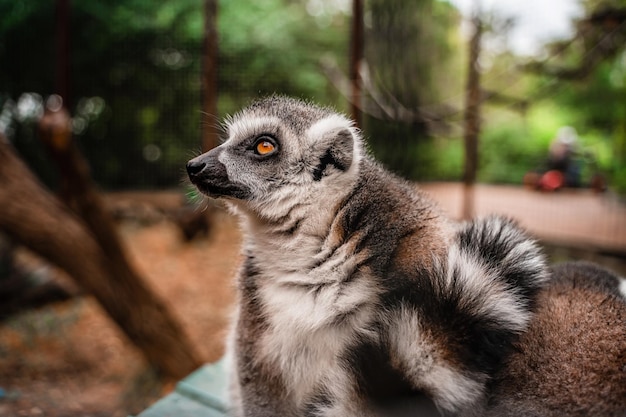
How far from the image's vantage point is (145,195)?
723 centimetres

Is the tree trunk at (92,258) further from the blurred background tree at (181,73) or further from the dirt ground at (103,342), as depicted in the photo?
the blurred background tree at (181,73)

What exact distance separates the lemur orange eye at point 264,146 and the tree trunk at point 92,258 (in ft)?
5.92

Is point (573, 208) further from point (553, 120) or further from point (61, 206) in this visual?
point (61, 206)

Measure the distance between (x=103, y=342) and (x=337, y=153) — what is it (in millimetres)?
3607

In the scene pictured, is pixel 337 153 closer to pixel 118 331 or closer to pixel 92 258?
pixel 92 258

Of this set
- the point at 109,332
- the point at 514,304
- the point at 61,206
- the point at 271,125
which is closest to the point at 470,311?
the point at 514,304

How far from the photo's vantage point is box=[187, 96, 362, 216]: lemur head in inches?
65.0

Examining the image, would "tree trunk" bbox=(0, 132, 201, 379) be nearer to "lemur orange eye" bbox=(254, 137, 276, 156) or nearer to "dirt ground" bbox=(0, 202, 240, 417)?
"dirt ground" bbox=(0, 202, 240, 417)

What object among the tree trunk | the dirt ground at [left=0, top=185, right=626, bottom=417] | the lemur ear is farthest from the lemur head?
the tree trunk

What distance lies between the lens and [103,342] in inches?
180

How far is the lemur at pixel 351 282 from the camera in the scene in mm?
1232

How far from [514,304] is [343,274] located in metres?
0.42

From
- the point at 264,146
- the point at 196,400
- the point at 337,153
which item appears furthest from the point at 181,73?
the point at 337,153

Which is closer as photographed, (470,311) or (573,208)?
(470,311)
